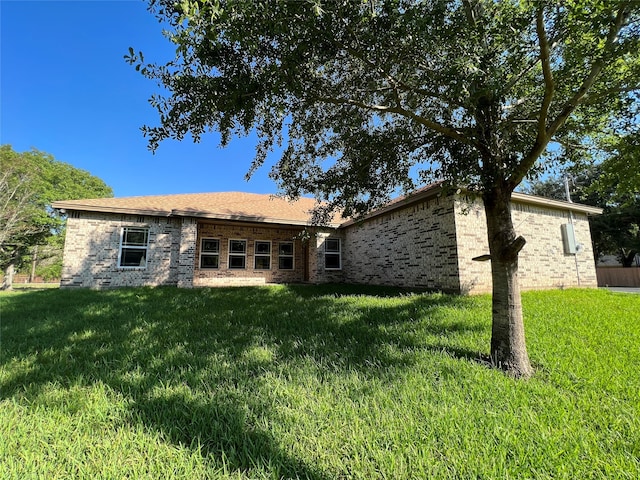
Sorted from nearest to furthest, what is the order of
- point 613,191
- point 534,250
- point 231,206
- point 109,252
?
point 534,250 < point 109,252 < point 613,191 < point 231,206

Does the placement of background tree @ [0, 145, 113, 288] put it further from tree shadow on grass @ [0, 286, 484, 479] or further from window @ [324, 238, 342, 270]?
window @ [324, 238, 342, 270]

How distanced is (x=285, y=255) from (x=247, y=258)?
6.29 feet

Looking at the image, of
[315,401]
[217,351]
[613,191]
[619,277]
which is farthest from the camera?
[619,277]

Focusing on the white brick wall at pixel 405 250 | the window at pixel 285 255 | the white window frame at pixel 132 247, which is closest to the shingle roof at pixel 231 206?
the white brick wall at pixel 405 250

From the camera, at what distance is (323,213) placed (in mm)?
7008

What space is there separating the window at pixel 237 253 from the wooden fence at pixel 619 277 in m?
24.9

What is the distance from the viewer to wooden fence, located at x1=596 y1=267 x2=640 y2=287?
2134 cm

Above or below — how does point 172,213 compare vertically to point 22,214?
below

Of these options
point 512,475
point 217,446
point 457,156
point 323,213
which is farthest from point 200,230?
point 512,475

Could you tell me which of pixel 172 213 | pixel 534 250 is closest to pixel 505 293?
pixel 534 250

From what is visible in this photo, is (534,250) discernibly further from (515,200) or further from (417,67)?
(417,67)

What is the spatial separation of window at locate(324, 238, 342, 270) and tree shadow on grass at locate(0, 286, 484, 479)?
7.20m

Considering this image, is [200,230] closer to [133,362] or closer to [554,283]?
[133,362]

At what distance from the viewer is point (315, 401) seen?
288 centimetres
